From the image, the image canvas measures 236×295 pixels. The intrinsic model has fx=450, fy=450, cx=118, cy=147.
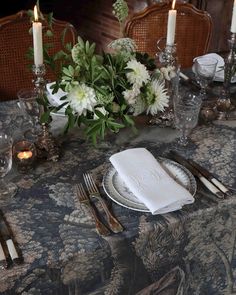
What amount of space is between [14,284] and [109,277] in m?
0.19

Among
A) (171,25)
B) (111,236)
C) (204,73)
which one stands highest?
(171,25)

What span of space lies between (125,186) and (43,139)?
0.26 m

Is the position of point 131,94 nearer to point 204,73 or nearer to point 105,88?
point 105,88

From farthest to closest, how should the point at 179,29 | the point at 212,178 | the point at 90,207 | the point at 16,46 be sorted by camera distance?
the point at 179,29 → the point at 16,46 → the point at 212,178 → the point at 90,207

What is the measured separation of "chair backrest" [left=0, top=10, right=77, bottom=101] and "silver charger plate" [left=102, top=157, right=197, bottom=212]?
2.45 ft

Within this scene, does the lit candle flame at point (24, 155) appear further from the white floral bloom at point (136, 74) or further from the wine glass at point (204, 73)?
the wine glass at point (204, 73)

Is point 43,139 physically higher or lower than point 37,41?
lower

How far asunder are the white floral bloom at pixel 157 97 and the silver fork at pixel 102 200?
0.87 feet

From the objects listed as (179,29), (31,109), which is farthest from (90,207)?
(179,29)

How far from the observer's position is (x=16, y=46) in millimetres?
1628

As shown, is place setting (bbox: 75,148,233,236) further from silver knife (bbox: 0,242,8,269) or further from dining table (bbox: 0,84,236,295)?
silver knife (bbox: 0,242,8,269)

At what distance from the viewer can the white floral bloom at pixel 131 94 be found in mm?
1078

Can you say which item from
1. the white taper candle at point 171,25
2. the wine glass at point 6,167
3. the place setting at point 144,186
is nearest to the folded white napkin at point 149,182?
the place setting at point 144,186

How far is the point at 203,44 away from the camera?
77.1 inches
